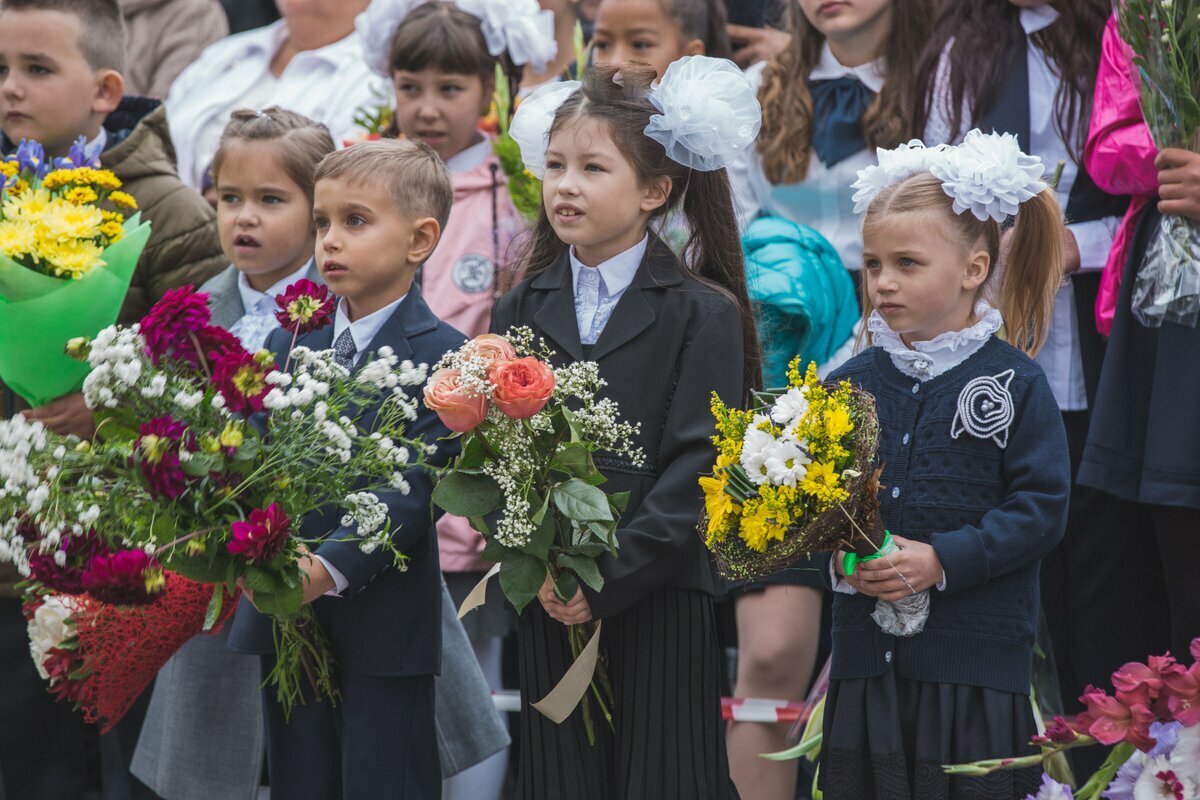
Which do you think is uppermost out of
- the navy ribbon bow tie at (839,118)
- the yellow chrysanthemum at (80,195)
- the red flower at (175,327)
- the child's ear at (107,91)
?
the child's ear at (107,91)

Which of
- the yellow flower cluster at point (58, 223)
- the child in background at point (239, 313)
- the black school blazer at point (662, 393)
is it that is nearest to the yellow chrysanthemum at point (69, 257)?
the yellow flower cluster at point (58, 223)

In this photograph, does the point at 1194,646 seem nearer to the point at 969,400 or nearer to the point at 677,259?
the point at 969,400

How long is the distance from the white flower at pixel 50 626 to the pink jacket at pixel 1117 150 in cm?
288

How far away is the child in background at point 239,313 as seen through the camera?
4.25m

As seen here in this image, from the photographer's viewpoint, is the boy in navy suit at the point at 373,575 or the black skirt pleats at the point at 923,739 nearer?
the black skirt pleats at the point at 923,739

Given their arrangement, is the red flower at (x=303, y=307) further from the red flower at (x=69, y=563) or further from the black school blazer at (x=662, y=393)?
the red flower at (x=69, y=563)

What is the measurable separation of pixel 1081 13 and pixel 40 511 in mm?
3233

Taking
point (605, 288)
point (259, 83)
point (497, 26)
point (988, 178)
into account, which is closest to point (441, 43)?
point (497, 26)

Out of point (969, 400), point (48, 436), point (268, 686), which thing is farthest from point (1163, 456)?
point (48, 436)

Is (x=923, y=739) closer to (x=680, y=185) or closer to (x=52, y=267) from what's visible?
(x=680, y=185)

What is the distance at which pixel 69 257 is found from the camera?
3.84 meters

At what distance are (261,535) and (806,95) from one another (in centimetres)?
259

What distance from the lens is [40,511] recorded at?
3.13 m

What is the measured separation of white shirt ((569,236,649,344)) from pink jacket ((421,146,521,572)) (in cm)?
131
